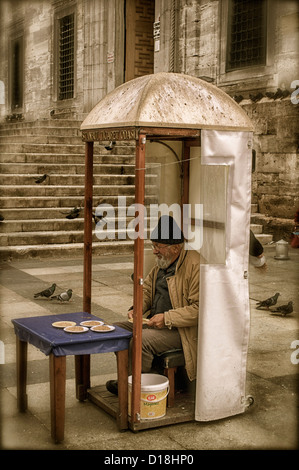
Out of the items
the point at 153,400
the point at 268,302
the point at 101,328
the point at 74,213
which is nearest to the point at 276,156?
the point at 74,213

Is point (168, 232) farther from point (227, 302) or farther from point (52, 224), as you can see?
point (52, 224)

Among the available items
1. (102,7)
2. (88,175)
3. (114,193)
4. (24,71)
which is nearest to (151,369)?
(88,175)

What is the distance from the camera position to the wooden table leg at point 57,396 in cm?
438

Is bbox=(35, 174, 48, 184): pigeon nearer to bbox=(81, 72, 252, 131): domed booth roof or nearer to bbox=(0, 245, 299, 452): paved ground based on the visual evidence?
bbox=(0, 245, 299, 452): paved ground

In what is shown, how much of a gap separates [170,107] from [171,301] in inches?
56.3

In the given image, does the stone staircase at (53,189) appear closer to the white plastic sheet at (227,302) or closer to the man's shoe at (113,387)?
the man's shoe at (113,387)

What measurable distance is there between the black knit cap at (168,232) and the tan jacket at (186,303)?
13cm

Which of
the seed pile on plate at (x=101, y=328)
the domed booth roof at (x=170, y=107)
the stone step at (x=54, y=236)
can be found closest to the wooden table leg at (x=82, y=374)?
the seed pile on plate at (x=101, y=328)

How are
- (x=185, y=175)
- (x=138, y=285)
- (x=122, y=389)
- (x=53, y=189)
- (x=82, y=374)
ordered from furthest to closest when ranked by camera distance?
(x=53, y=189), (x=185, y=175), (x=82, y=374), (x=122, y=389), (x=138, y=285)

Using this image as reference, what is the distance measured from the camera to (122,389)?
4641 millimetres

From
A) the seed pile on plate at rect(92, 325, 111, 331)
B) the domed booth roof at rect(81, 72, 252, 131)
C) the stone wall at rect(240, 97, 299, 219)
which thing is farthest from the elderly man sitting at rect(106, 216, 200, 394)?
the stone wall at rect(240, 97, 299, 219)

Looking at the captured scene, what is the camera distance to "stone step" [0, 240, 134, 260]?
463 inches

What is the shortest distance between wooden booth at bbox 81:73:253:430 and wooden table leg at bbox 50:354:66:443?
49 centimetres

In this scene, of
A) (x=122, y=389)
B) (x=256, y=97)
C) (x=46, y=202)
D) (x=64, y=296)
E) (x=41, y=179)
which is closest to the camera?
(x=122, y=389)
